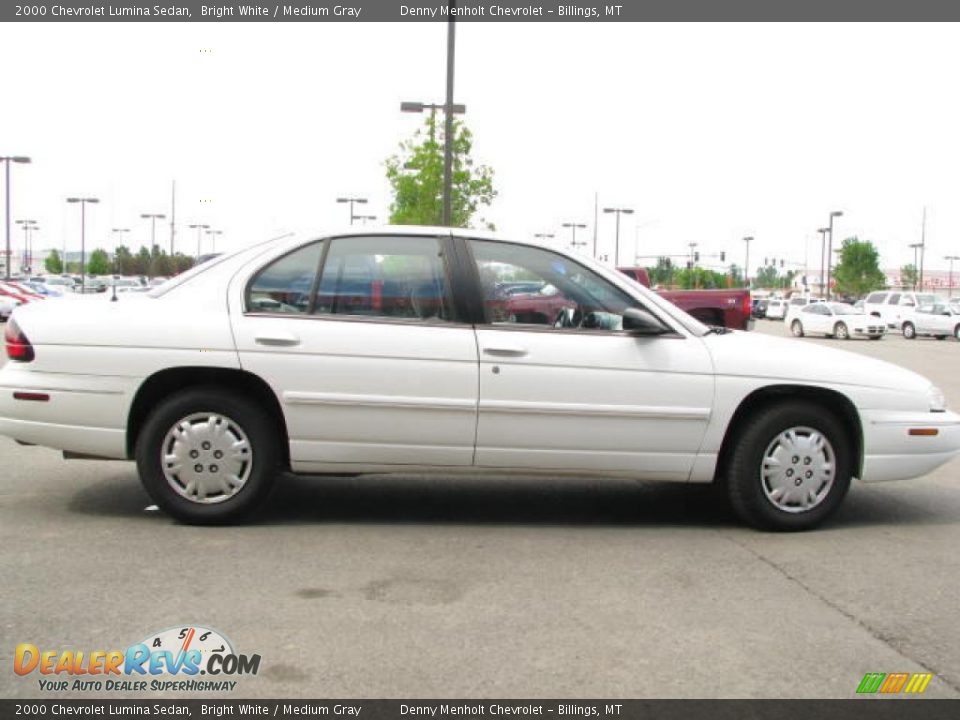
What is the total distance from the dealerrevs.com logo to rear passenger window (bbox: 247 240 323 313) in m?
2.12

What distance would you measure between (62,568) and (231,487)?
0.98 metres

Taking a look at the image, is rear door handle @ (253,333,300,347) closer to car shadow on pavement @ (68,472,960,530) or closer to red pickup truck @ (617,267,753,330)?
car shadow on pavement @ (68,472,960,530)

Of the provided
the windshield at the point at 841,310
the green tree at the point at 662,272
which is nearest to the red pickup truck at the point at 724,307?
the windshield at the point at 841,310

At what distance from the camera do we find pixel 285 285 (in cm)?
533

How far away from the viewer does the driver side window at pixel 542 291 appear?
534cm

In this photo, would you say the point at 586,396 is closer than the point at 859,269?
Yes

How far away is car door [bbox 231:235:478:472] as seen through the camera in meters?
5.15

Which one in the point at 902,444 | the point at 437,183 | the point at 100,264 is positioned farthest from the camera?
the point at 100,264

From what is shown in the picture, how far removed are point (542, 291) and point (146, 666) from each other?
2937 mm

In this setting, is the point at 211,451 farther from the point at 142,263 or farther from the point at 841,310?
the point at 142,263

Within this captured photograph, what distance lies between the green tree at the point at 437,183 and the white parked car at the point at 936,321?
57.3 ft

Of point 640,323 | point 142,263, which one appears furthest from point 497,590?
point 142,263

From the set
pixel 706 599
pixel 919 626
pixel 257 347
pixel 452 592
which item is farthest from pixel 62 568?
pixel 919 626

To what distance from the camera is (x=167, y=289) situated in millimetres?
5371
